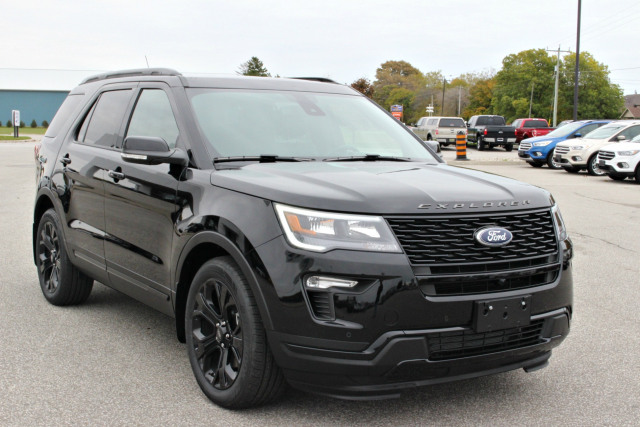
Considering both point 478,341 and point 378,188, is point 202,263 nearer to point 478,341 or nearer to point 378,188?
point 378,188

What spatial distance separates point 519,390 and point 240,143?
84.0 inches

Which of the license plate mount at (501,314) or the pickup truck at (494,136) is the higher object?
the license plate mount at (501,314)

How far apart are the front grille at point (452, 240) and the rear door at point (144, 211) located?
148 centimetres

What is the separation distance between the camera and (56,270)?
5.79 meters

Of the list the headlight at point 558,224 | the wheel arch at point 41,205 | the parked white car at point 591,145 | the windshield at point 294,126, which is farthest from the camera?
the parked white car at point 591,145

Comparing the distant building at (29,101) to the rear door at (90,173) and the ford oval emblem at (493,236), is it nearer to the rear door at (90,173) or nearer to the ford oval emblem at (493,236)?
the rear door at (90,173)

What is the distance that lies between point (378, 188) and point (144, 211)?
1649mm

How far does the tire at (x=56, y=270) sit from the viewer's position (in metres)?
5.58

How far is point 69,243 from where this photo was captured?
5.41 metres

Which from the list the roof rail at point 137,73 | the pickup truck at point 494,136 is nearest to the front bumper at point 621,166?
the roof rail at point 137,73

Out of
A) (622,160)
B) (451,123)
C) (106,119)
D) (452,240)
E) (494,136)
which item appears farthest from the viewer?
(451,123)

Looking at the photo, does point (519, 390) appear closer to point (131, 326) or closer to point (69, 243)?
point (131, 326)

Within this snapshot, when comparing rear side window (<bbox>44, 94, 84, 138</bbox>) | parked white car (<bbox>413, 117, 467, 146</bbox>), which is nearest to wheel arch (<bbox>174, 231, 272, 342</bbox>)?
rear side window (<bbox>44, 94, 84, 138</bbox>)

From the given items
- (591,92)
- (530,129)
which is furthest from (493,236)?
(591,92)
